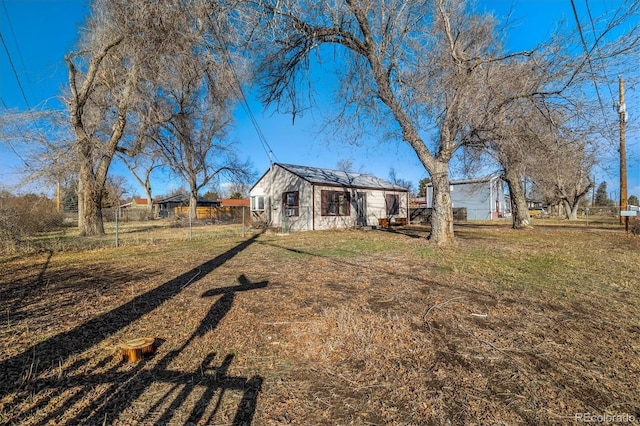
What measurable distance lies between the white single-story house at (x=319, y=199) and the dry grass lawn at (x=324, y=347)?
10274 mm

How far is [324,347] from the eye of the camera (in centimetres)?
275

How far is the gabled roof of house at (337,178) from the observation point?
53.4 ft

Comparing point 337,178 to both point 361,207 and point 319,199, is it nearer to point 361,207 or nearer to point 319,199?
point 361,207

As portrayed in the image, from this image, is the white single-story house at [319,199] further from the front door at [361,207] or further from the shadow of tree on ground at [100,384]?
the shadow of tree on ground at [100,384]

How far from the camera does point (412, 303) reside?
392 cm

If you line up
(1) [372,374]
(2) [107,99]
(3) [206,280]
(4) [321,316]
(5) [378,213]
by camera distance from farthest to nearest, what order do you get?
(5) [378,213] < (2) [107,99] < (3) [206,280] < (4) [321,316] < (1) [372,374]

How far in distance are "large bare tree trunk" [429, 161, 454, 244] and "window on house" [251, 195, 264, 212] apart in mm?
11806

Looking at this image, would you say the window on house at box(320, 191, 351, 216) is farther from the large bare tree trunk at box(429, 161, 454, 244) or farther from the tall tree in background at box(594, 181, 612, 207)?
the tall tree in background at box(594, 181, 612, 207)

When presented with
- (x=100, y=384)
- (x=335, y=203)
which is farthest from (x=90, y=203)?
(x=100, y=384)

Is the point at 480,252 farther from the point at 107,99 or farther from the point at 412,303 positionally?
the point at 107,99

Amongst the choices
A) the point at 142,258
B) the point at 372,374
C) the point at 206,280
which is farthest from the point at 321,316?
the point at 142,258

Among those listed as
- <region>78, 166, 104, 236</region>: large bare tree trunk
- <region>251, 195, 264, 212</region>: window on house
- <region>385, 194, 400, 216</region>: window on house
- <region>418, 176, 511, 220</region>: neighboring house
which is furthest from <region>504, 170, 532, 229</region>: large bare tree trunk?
<region>78, 166, 104, 236</region>: large bare tree trunk

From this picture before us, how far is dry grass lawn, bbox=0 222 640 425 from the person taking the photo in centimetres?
193

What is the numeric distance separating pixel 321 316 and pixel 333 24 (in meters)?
7.87
